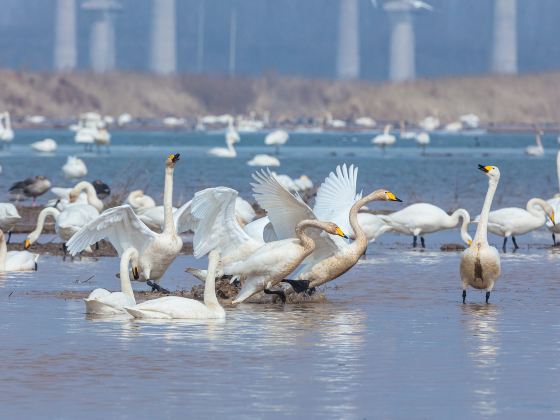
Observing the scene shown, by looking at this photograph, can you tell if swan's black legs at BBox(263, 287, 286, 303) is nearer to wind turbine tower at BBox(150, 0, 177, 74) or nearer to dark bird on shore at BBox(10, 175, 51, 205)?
dark bird on shore at BBox(10, 175, 51, 205)

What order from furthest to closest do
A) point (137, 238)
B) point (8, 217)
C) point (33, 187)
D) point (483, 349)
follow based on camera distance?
point (33, 187)
point (8, 217)
point (137, 238)
point (483, 349)

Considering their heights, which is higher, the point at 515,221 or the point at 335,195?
the point at 335,195

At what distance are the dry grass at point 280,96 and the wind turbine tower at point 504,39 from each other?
8780 millimetres

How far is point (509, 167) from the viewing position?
46156 mm

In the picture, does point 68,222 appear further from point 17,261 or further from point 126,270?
point 126,270

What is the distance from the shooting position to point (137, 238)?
14.4 meters

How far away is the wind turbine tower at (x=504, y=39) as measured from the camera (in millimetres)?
101562

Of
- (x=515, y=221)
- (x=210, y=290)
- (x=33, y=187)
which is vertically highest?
(x=33, y=187)

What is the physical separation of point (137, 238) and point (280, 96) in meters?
79.5

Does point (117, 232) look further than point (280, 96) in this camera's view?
No

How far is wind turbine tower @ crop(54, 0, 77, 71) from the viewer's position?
10500 cm

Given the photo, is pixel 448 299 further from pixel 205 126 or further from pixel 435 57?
pixel 435 57

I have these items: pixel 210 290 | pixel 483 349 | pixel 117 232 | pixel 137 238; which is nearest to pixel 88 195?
pixel 117 232

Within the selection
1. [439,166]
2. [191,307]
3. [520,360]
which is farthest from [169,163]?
[439,166]
